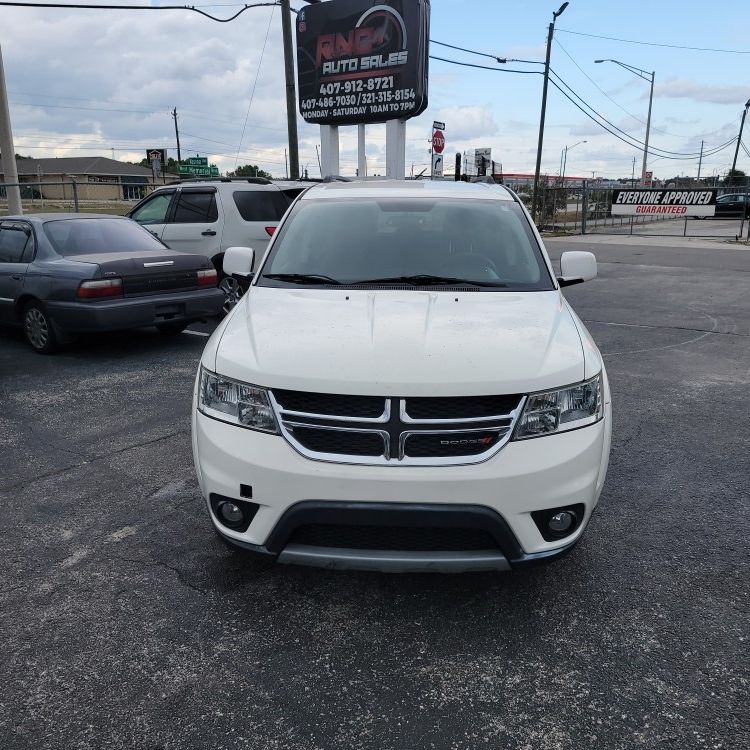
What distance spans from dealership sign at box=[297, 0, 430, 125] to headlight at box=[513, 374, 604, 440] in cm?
1663

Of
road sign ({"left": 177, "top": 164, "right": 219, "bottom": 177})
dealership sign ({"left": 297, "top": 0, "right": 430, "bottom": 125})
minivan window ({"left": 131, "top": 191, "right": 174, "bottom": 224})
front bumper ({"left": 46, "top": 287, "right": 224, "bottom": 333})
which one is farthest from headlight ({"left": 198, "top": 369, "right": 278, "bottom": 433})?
road sign ({"left": 177, "top": 164, "right": 219, "bottom": 177})

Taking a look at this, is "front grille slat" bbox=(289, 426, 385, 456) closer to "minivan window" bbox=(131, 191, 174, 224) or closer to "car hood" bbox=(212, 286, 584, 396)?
"car hood" bbox=(212, 286, 584, 396)

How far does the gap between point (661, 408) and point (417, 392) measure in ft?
13.0

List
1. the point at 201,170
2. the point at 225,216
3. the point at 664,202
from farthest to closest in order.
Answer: the point at 201,170 < the point at 664,202 < the point at 225,216

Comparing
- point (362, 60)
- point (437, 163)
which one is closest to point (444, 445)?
point (362, 60)

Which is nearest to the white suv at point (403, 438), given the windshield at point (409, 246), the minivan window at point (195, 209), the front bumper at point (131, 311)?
the windshield at point (409, 246)

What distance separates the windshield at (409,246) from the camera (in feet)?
12.9

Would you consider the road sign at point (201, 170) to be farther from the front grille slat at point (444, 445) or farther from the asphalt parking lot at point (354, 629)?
the front grille slat at point (444, 445)

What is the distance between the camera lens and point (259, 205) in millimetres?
10047

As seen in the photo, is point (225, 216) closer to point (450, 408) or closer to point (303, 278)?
point (303, 278)

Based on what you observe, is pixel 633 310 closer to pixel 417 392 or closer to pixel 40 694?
pixel 417 392

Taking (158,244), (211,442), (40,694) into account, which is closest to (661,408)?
(211,442)

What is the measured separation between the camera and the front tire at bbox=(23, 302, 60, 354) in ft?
25.0

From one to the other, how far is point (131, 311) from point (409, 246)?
4382 millimetres
